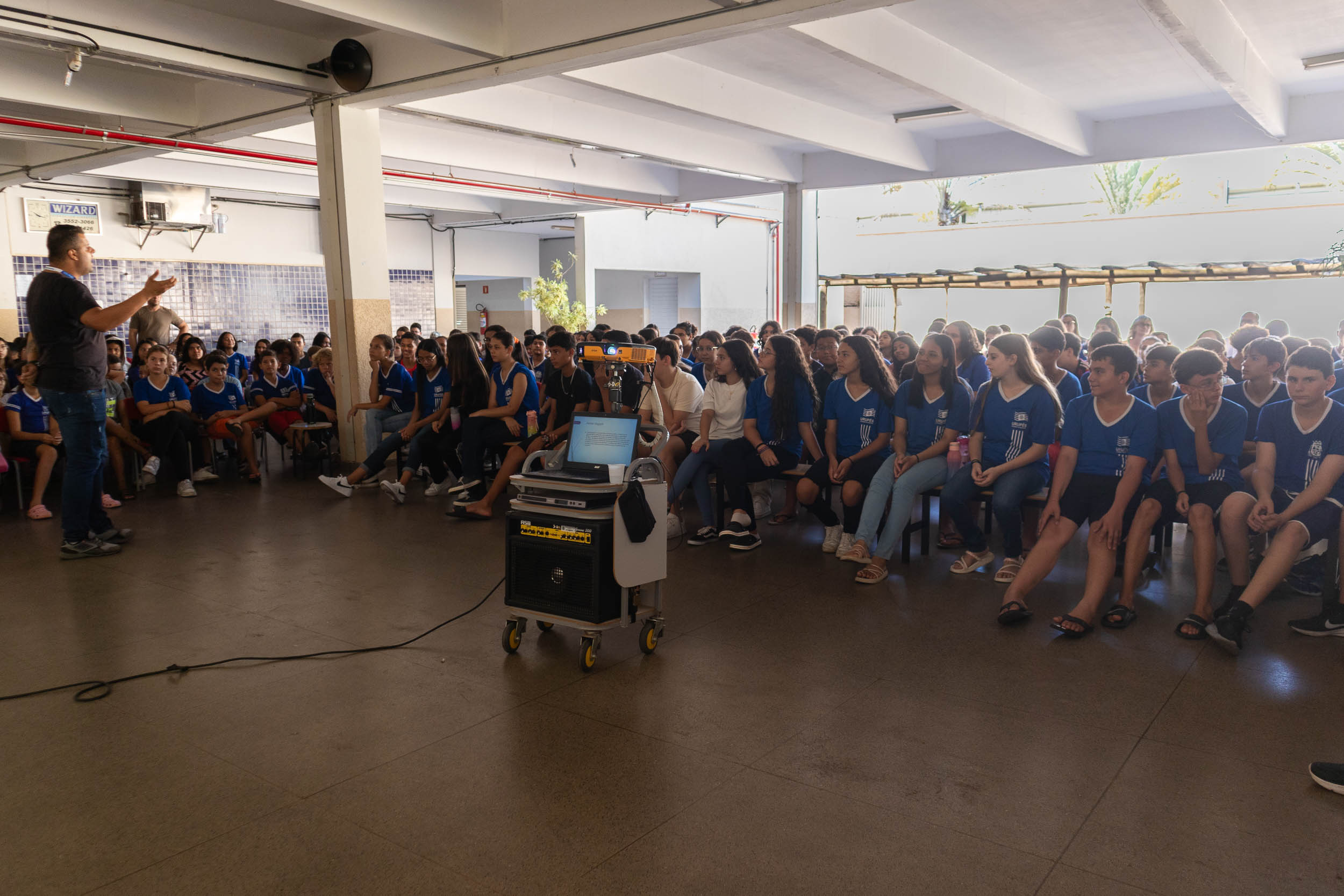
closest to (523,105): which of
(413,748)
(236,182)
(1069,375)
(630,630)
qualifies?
(236,182)

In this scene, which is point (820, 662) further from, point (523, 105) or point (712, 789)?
point (523, 105)

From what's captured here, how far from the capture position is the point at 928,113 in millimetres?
10562

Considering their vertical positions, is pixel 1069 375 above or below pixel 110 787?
above

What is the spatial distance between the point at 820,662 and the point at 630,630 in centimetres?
87

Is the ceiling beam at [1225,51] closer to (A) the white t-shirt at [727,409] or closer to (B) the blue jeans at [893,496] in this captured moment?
(B) the blue jeans at [893,496]

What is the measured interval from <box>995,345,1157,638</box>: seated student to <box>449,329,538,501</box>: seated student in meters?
3.57

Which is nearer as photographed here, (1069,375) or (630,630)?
(630,630)

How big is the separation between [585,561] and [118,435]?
5496mm

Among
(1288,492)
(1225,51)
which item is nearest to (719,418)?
(1288,492)

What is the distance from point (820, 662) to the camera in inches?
143

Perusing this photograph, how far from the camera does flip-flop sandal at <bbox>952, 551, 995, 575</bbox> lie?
193 inches

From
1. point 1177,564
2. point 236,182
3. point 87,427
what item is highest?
point 236,182

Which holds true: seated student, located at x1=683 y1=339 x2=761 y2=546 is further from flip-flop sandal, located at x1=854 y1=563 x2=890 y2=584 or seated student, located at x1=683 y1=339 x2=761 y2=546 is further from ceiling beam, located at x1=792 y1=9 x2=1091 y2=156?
ceiling beam, located at x1=792 y1=9 x2=1091 y2=156

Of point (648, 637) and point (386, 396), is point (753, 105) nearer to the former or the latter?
point (386, 396)
